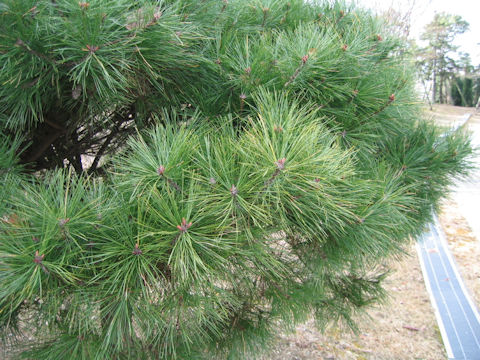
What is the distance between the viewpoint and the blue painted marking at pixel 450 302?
2.38m

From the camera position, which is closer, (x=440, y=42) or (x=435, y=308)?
(x=435, y=308)

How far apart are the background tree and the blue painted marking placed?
45.9 feet

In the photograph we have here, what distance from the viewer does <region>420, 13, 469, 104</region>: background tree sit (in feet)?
55.1

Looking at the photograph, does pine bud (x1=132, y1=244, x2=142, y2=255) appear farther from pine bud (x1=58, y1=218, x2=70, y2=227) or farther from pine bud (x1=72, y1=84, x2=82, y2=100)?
pine bud (x1=72, y1=84, x2=82, y2=100)

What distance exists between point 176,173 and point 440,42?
20.1 metres

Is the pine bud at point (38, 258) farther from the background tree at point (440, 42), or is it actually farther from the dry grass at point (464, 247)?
the background tree at point (440, 42)

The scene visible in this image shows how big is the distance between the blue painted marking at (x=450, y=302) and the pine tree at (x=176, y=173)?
86cm

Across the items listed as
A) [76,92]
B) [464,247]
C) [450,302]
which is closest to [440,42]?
[464,247]

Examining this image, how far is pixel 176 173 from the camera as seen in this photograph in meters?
0.88

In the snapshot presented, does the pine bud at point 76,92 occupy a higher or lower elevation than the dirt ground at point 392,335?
higher

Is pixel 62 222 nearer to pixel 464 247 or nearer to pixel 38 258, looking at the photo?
pixel 38 258

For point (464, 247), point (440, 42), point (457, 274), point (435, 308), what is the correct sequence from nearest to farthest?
point (435, 308) → point (457, 274) → point (464, 247) → point (440, 42)

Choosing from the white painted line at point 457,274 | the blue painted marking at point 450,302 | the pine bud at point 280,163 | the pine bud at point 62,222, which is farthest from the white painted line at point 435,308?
the pine bud at point 62,222

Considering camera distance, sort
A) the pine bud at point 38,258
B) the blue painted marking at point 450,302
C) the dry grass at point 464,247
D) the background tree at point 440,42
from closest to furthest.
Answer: the pine bud at point 38,258 < the blue painted marking at point 450,302 < the dry grass at point 464,247 < the background tree at point 440,42
